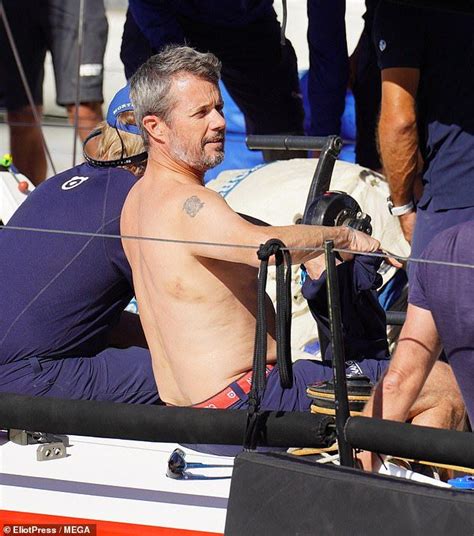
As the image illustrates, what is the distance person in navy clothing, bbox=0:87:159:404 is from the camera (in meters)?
3.24

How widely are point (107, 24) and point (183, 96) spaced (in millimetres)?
2985

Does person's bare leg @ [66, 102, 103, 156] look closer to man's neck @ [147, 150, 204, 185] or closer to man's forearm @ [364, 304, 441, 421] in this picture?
man's neck @ [147, 150, 204, 185]

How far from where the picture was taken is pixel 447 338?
2.57 metres

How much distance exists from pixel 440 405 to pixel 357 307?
32 cm

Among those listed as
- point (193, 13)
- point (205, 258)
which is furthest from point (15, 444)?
point (193, 13)

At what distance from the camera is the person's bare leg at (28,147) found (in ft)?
19.8

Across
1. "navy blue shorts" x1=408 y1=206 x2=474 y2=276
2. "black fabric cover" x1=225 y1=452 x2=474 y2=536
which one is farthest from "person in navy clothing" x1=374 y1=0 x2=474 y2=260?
"black fabric cover" x1=225 y1=452 x2=474 y2=536

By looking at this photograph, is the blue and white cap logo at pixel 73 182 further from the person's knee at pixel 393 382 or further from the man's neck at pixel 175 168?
the person's knee at pixel 393 382

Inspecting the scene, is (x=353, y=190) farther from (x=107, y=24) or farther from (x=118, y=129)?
(x=107, y=24)

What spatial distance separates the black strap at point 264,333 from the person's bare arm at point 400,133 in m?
1.39

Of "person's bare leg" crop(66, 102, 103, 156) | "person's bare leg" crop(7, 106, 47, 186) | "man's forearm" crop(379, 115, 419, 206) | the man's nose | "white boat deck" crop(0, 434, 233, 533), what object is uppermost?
the man's nose

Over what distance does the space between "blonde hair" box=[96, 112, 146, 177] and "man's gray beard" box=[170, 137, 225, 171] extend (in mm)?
375

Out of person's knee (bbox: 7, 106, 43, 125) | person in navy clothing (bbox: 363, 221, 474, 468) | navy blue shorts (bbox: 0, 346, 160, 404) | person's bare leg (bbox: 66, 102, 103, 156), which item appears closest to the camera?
person in navy clothing (bbox: 363, 221, 474, 468)

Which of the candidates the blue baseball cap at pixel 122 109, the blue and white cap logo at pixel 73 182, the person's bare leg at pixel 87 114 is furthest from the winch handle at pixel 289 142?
the person's bare leg at pixel 87 114
